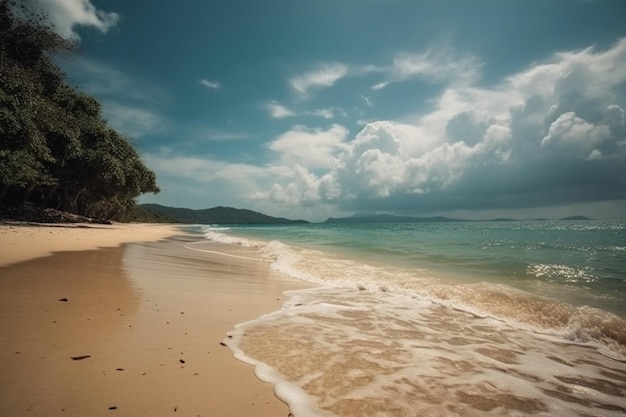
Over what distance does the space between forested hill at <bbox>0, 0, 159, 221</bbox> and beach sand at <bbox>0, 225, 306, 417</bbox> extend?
19.8 meters

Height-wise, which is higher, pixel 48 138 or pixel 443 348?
→ pixel 48 138

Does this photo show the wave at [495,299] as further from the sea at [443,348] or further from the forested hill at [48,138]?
the forested hill at [48,138]

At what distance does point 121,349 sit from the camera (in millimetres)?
3654

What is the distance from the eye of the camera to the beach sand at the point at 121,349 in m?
2.61

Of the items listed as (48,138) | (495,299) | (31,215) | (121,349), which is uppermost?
(48,138)

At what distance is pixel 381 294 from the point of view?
8516mm

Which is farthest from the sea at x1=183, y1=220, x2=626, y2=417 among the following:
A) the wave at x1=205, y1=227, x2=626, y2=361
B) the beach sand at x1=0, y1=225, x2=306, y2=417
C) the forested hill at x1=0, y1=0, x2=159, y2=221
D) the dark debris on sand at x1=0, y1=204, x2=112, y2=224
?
the dark debris on sand at x1=0, y1=204, x2=112, y2=224

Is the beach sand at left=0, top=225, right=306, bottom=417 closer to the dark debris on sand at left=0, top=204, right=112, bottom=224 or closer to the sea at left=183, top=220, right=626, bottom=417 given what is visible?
the sea at left=183, top=220, right=626, bottom=417

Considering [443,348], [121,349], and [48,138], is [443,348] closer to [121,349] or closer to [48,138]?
[121,349]

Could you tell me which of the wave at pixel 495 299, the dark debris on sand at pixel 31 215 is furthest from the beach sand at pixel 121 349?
the dark debris on sand at pixel 31 215

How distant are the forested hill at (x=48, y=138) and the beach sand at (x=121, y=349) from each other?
64.9 feet

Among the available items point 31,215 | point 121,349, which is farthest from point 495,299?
point 31,215

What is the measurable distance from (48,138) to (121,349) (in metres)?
34.7

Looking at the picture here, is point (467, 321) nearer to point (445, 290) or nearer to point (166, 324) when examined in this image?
point (445, 290)
